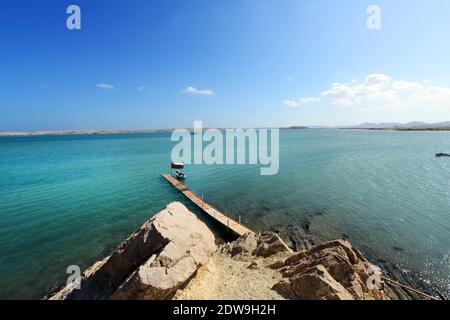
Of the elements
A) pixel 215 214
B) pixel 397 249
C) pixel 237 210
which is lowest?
pixel 397 249

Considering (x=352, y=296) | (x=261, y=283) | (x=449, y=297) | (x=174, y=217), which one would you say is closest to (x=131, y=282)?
(x=174, y=217)

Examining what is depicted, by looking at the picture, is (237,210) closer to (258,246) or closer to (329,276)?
(258,246)

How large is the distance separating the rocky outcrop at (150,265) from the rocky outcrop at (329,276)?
4075 millimetres

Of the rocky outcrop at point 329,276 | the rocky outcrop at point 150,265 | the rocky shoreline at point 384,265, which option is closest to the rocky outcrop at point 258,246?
the rocky outcrop at point 329,276

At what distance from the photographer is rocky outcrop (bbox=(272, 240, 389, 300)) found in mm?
8938

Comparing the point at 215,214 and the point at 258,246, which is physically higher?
the point at 258,246

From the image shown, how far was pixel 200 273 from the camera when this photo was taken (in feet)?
34.9

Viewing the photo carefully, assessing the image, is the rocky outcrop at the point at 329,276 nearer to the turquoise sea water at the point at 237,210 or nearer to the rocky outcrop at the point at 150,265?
the rocky outcrop at the point at 150,265

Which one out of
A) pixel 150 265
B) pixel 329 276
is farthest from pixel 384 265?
pixel 150 265

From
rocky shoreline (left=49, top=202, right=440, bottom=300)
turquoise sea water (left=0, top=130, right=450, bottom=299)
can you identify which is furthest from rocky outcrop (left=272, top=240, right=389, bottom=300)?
turquoise sea water (left=0, top=130, right=450, bottom=299)

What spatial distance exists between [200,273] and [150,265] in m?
2.66

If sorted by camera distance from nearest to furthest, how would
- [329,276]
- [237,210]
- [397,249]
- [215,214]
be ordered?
[329,276], [397,249], [215,214], [237,210]

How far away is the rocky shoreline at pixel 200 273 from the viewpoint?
8.82 metres
